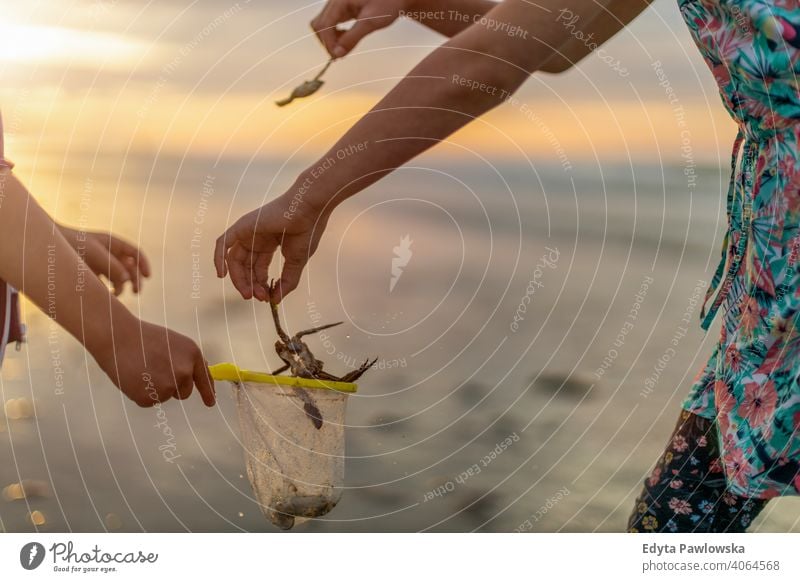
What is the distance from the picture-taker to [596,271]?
1.40m

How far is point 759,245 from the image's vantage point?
0.87 meters

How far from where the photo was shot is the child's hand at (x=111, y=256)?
1.22 meters

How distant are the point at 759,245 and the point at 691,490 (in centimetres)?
26

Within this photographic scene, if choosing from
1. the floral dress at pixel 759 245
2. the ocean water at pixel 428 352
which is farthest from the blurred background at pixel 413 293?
the floral dress at pixel 759 245

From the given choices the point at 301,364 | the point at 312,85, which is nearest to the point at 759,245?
the point at 301,364

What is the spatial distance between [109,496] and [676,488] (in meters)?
0.75

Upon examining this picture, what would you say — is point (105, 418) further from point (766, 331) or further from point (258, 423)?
point (766, 331)

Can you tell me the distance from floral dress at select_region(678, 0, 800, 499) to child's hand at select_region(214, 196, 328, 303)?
469mm

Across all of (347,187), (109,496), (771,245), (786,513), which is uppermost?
(771,245)

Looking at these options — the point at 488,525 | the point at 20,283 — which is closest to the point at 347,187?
the point at 20,283

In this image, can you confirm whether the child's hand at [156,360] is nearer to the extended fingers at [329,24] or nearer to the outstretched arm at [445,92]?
the outstretched arm at [445,92]

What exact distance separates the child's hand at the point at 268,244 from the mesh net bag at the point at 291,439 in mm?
120

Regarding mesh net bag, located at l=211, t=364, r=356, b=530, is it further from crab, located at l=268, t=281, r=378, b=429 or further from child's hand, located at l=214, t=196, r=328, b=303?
child's hand, located at l=214, t=196, r=328, b=303

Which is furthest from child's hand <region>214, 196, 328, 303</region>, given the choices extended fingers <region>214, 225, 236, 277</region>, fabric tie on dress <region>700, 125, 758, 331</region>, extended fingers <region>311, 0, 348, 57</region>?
fabric tie on dress <region>700, 125, 758, 331</region>
